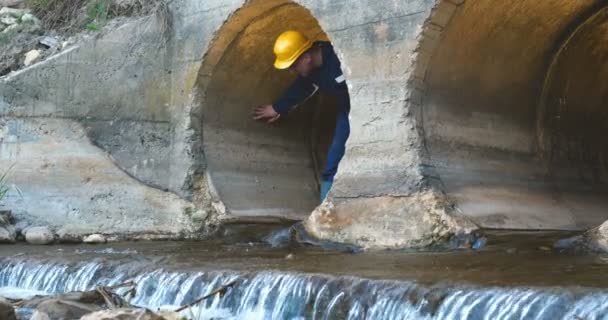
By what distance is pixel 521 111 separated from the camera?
684cm

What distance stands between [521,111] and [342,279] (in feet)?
11.4

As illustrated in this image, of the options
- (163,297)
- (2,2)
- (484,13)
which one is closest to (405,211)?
(484,13)

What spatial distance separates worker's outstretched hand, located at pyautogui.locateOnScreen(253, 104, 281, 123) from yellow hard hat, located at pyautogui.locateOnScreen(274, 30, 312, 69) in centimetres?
76

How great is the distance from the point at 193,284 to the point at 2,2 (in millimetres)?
6149

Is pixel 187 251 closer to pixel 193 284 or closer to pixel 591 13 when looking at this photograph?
pixel 193 284

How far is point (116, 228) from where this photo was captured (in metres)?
7.05


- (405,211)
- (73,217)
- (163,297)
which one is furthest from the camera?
(73,217)

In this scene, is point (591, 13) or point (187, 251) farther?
point (591, 13)

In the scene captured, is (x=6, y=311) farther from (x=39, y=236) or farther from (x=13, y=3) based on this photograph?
(x=13, y=3)

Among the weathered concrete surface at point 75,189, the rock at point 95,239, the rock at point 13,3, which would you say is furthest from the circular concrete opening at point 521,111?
the rock at point 13,3

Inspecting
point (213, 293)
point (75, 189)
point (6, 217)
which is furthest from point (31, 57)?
point (213, 293)

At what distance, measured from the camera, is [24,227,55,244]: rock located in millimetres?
6859

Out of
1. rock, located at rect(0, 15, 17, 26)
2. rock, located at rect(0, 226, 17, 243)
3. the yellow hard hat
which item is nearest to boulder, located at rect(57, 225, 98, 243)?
rock, located at rect(0, 226, 17, 243)

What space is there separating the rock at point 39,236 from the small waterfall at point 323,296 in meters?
1.66
